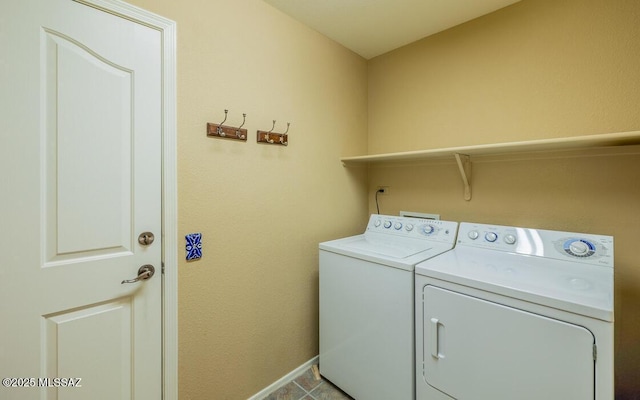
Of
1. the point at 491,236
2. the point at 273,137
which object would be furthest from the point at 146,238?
the point at 491,236

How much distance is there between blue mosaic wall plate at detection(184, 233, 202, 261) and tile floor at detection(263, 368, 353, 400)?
1.04 meters

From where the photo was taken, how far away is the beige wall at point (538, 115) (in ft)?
4.50

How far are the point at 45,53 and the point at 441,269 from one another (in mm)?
1856

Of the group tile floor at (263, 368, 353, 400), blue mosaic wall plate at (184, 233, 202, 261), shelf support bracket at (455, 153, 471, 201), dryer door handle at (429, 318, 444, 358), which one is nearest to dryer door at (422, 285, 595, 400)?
dryer door handle at (429, 318, 444, 358)

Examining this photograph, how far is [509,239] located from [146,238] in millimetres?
1912

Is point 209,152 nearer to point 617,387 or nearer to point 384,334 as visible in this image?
point 384,334

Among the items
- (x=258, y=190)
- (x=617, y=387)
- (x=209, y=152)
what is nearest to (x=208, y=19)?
(x=209, y=152)

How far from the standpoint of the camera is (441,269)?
4.13 feet

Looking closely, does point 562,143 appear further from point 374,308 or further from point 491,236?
point 374,308

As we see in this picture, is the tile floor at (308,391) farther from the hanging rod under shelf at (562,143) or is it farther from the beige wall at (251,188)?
the hanging rod under shelf at (562,143)

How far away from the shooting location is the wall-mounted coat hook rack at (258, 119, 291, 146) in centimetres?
164

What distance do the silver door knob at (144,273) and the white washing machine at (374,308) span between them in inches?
38.2

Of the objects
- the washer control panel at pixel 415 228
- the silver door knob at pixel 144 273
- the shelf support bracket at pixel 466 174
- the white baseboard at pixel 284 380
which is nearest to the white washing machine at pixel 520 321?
the washer control panel at pixel 415 228

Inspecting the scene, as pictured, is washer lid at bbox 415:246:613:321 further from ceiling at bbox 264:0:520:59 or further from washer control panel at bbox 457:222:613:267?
ceiling at bbox 264:0:520:59
